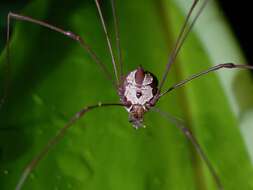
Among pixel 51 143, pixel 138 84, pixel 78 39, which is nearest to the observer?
pixel 51 143

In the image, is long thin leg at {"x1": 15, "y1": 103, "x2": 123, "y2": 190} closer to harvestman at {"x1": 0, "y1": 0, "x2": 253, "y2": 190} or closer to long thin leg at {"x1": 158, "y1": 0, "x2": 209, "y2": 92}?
harvestman at {"x1": 0, "y1": 0, "x2": 253, "y2": 190}

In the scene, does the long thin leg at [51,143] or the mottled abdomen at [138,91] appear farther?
the mottled abdomen at [138,91]

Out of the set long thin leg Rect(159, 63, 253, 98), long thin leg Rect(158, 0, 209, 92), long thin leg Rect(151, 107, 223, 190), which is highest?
long thin leg Rect(158, 0, 209, 92)

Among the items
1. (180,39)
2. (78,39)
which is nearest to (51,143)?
(78,39)

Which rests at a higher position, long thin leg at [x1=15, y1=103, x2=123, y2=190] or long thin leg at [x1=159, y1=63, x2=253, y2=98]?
long thin leg at [x1=159, y1=63, x2=253, y2=98]

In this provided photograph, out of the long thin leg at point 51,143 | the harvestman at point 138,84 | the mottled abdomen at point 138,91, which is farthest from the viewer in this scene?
the mottled abdomen at point 138,91

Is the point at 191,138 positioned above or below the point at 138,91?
below

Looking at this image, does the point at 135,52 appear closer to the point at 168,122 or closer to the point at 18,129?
the point at 168,122

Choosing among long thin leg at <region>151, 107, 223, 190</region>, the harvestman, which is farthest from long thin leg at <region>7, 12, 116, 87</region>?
long thin leg at <region>151, 107, 223, 190</region>

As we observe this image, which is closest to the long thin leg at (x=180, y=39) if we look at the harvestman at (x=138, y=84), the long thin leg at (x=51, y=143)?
the harvestman at (x=138, y=84)

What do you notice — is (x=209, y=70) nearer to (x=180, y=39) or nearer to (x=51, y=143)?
(x=180, y=39)

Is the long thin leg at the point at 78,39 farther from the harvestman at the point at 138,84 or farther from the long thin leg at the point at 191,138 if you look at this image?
the long thin leg at the point at 191,138
